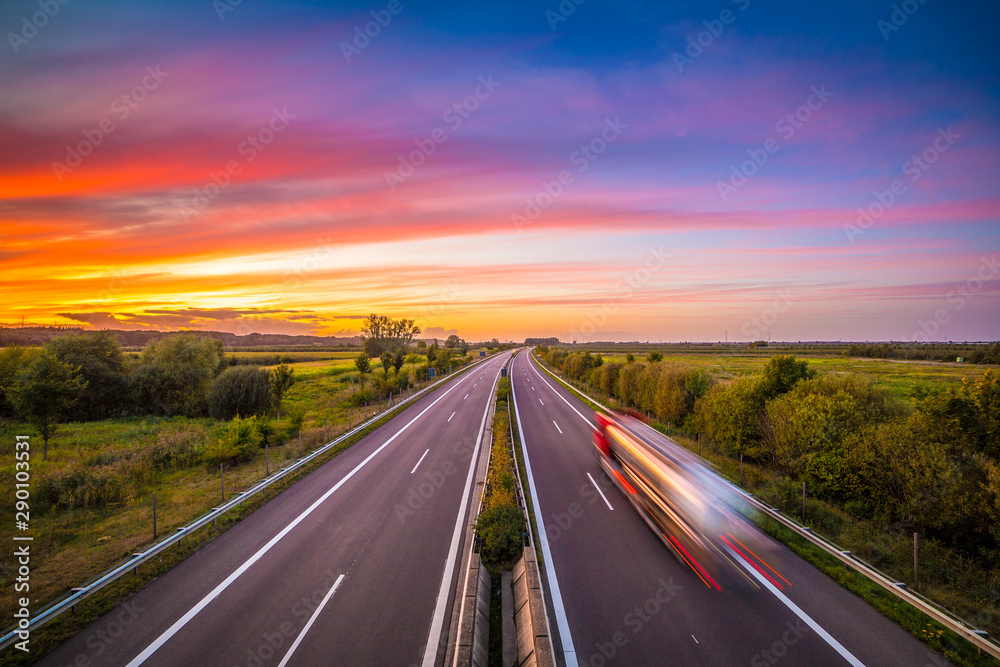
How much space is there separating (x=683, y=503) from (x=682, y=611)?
2.21m

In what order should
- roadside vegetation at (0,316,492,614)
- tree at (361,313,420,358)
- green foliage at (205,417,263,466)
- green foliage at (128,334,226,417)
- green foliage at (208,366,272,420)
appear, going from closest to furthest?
roadside vegetation at (0,316,492,614), green foliage at (205,417,263,466), green foliage at (208,366,272,420), green foliage at (128,334,226,417), tree at (361,313,420,358)

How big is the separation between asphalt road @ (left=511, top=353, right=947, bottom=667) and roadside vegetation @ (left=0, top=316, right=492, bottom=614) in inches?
415

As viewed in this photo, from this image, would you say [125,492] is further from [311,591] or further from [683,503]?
[683,503]

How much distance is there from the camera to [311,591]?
8.32 meters

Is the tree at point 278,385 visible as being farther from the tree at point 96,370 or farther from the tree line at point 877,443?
the tree line at point 877,443

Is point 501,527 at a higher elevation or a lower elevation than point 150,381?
lower

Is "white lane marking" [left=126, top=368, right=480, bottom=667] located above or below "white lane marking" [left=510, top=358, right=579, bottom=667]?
below

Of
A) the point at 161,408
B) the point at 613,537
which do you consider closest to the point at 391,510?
the point at 613,537

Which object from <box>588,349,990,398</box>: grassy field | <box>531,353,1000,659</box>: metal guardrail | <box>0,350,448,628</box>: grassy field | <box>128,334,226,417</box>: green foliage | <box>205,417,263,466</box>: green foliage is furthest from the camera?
<box>128,334,226,417</box>: green foliage

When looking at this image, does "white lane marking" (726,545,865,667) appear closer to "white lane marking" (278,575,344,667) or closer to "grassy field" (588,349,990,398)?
"white lane marking" (278,575,344,667)

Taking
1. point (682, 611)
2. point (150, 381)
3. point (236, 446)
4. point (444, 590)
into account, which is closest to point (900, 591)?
point (682, 611)

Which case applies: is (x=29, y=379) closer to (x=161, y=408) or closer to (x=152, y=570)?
(x=161, y=408)

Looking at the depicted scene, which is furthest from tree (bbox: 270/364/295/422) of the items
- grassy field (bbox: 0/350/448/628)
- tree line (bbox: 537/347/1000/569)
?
tree line (bbox: 537/347/1000/569)

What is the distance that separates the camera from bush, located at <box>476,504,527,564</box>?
9.34 meters
